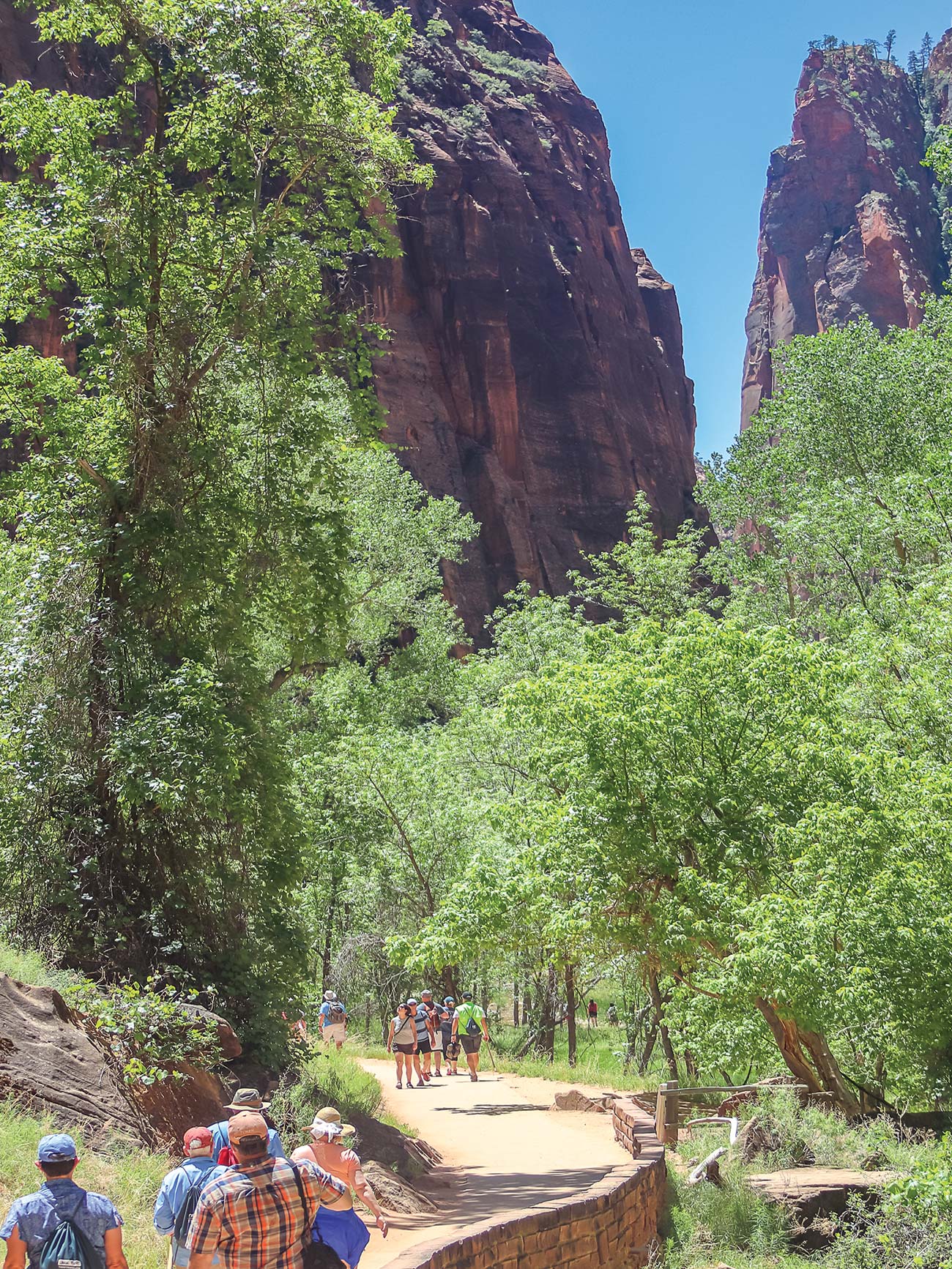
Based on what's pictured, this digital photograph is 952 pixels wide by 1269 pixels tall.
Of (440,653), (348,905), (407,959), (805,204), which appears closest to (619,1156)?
(407,959)

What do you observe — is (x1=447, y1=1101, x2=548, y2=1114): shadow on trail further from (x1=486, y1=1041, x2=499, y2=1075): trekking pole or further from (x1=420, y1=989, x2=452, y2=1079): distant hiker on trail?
(x1=486, y1=1041, x2=499, y2=1075): trekking pole

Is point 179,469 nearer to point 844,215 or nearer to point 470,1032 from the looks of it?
point 470,1032

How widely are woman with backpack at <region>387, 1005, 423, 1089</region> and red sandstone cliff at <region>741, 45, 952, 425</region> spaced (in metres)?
78.5

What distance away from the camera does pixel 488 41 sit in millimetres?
73438

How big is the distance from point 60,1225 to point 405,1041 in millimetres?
14311

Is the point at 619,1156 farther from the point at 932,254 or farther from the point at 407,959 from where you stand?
the point at 932,254

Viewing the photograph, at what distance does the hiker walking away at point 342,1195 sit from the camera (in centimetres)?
486

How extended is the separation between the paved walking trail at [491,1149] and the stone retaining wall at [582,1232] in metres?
0.27

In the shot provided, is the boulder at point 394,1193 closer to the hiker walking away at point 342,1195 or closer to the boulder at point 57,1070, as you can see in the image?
the hiker walking away at point 342,1195

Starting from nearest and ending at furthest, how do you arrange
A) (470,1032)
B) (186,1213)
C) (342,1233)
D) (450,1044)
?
1. (342,1233)
2. (186,1213)
3. (470,1032)
4. (450,1044)

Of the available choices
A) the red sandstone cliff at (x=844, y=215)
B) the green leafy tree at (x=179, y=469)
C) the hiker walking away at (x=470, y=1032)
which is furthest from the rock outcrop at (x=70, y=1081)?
the red sandstone cliff at (x=844, y=215)

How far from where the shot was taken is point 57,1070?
759 centimetres

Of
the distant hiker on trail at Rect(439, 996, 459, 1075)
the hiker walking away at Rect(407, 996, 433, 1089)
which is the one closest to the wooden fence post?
the hiker walking away at Rect(407, 996, 433, 1089)

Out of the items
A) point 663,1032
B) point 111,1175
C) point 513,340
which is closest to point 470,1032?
point 663,1032
